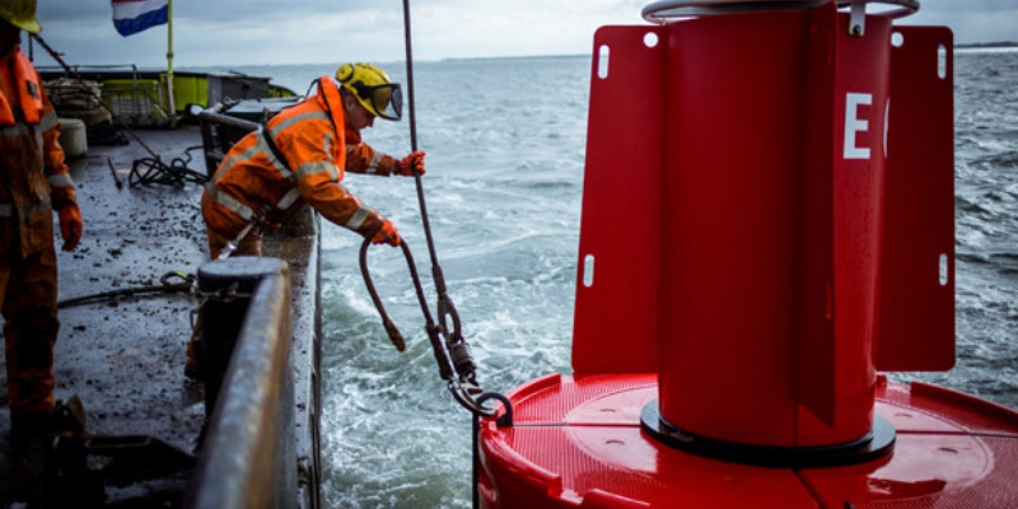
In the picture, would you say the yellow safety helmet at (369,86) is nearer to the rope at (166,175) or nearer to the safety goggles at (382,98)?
the safety goggles at (382,98)

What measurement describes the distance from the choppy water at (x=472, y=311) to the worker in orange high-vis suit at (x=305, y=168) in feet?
8.47

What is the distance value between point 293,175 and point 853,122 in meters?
3.20

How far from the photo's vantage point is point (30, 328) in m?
3.80

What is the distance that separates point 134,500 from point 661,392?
1.96m

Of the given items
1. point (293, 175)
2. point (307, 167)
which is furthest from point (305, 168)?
point (293, 175)

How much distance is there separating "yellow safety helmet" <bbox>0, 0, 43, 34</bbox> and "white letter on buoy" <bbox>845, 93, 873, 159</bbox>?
117 inches

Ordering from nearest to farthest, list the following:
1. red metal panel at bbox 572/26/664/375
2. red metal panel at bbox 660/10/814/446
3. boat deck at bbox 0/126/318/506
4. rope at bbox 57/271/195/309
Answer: red metal panel at bbox 660/10/814/446 < red metal panel at bbox 572/26/664/375 < boat deck at bbox 0/126/318/506 < rope at bbox 57/271/195/309

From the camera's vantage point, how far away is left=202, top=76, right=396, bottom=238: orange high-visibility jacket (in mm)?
4570

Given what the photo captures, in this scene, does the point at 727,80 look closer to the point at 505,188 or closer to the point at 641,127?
the point at 641,127

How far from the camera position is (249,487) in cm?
142

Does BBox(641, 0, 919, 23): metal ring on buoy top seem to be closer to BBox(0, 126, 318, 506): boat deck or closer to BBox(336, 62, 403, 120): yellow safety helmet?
BBox(0, 126, 318, 506): boat deck

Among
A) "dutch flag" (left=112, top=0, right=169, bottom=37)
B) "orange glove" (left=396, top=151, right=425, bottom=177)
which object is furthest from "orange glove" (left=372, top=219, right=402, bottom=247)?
"dutch flag" (left=112, top=0, right=169, bottom=37)

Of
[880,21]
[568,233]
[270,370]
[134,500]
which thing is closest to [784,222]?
[880,21]

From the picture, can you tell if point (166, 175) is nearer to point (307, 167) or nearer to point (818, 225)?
point (307, 167)
